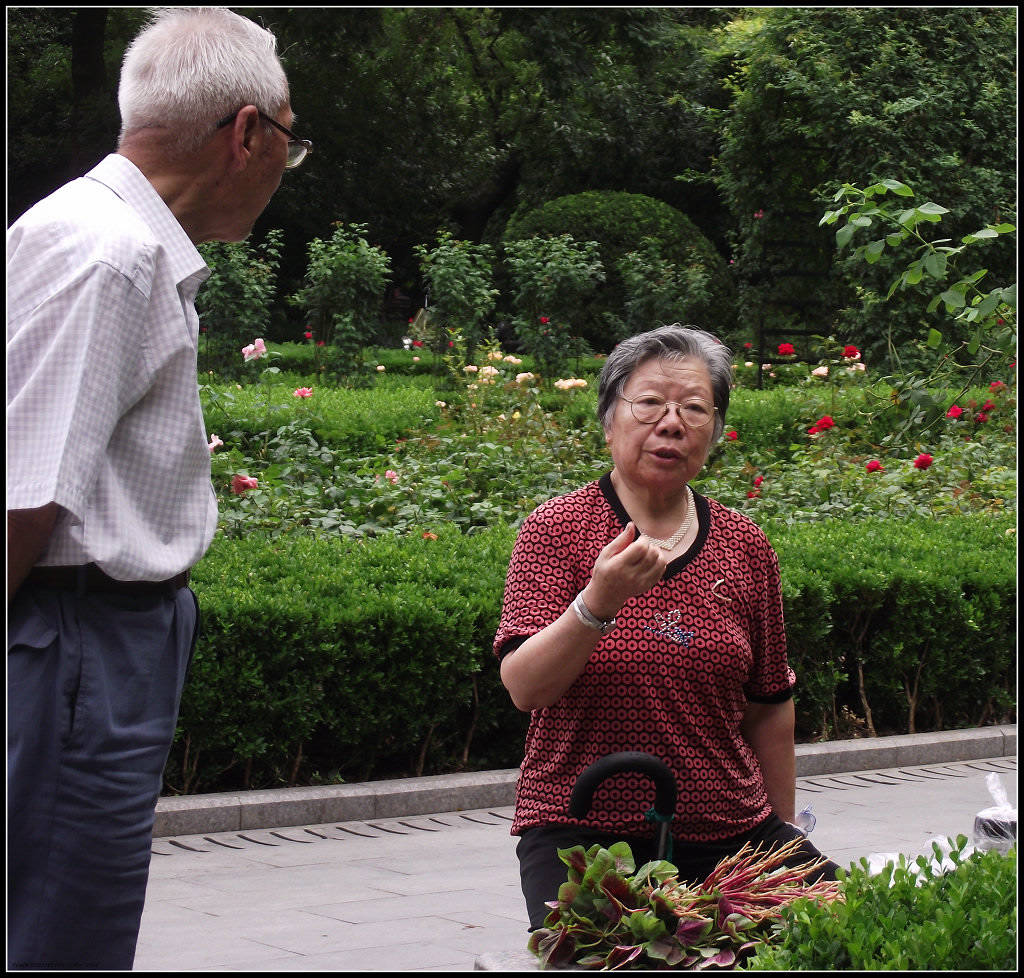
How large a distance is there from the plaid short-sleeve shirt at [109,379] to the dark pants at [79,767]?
89 mm

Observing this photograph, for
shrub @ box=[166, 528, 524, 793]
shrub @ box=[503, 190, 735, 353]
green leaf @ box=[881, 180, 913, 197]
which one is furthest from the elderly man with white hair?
shrub @ box=[503, 190, 735, 353]

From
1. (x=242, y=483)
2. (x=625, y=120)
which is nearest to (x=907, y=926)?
(x=242, y=483)

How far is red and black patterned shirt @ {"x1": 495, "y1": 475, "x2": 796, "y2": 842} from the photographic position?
2936 mm

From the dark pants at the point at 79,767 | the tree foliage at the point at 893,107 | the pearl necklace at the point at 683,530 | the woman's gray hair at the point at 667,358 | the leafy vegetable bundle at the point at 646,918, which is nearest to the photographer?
the dark pants at the point at 79,767

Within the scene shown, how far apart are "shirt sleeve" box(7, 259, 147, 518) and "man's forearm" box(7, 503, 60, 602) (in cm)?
2

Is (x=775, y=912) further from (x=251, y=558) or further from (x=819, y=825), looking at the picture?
(x=251, y=558)

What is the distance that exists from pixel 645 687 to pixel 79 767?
4.09 ft

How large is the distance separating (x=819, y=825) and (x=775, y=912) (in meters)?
3.11

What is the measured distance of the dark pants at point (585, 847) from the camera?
9.38ft

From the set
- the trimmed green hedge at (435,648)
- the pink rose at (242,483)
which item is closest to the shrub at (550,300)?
the trimmed green hedge at (435,648)

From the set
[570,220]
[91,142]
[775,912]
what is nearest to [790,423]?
[570,220]

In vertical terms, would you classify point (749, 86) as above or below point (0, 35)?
above

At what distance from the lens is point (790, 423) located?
13023 mm

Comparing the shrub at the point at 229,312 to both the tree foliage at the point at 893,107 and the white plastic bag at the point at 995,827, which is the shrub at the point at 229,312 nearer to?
the tree foliage at the point at 893,107
